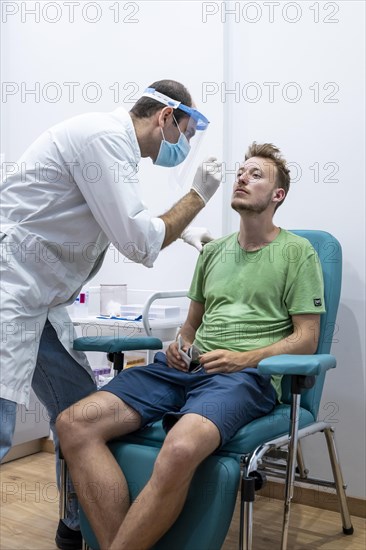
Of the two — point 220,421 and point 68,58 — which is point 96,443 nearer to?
point 220,421

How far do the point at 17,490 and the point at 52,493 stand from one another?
0.15 meters

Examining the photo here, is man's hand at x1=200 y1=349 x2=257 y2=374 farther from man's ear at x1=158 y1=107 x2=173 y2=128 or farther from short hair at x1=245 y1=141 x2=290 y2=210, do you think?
man's ear at x1=158 y1=107 x2=173 y2=128

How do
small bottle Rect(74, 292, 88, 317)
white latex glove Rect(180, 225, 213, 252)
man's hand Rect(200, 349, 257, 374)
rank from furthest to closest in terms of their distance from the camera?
small bottle Rect(74, 292, 88, 317) < white latex glove Rect(180, 225, 213, 252) < man's hand Rect(200, 349, 257, 374)

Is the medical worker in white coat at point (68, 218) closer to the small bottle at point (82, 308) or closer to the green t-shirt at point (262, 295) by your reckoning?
the green t-shirt at point (262, 295)

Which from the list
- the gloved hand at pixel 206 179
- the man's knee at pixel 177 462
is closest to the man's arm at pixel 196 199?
the gloved hand at pixel 206 179

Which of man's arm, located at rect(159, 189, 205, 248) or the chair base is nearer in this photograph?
the chair base

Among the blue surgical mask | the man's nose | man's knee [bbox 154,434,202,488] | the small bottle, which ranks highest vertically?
the blue surgical mask

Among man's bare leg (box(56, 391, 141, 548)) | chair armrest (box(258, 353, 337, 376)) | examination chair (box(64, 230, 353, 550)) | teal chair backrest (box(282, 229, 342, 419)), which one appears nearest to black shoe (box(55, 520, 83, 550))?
examination chair (box(64, 230, 353, 550))

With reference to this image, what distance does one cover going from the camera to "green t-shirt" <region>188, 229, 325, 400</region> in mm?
1965

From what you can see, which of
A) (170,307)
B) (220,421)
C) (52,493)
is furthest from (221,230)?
(52,493)

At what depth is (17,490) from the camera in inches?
102

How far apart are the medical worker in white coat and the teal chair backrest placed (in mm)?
455

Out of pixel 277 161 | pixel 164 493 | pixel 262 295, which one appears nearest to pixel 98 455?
pixel 164 493

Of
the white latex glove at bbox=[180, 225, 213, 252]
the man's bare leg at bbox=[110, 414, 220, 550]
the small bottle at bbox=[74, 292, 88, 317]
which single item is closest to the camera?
the man's bare leg at bbox=[110, 414, 220, 550]
